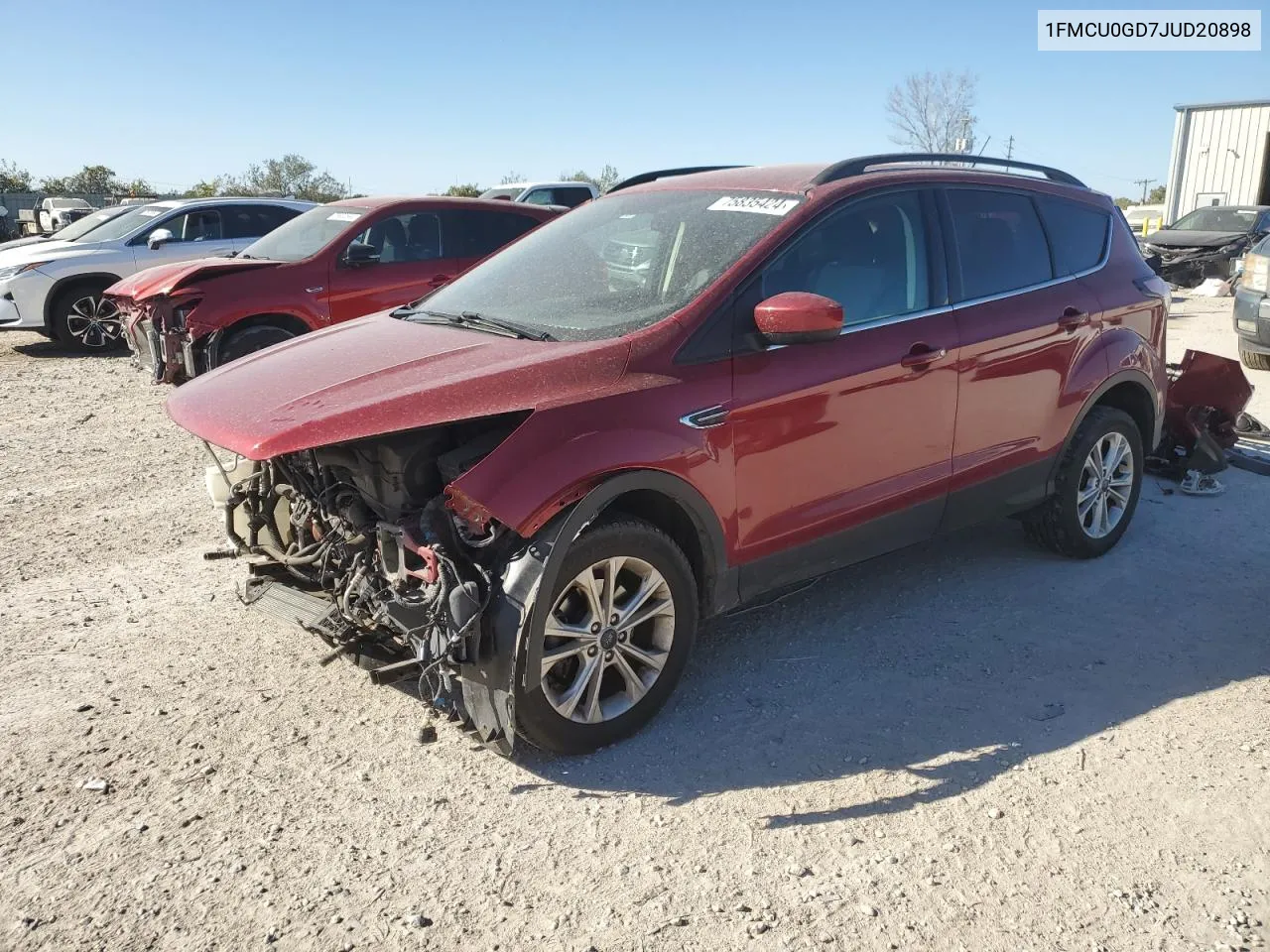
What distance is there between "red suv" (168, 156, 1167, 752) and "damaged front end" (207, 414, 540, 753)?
0.01m

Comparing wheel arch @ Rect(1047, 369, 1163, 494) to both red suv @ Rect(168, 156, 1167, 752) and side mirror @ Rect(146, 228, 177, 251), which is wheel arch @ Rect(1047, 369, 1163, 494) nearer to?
red suv @ Rect(168, 156, 1167, 752)

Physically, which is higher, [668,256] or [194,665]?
[668,256]

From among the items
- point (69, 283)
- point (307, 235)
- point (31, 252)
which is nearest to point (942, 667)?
point (307, 235)

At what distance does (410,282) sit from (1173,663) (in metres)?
7.02

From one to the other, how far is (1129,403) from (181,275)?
7098 millimetres

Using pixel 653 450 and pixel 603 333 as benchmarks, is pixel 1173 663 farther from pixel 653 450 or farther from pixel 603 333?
pixel 603 333

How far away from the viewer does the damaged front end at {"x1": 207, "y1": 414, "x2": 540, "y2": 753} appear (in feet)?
10.2

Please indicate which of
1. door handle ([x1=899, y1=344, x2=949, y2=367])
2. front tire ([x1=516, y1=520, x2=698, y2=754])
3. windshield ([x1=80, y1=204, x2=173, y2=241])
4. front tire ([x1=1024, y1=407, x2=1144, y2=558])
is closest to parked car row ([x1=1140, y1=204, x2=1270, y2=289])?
front tire ([x1=1024, y1=407, x2=1144, y2=558])

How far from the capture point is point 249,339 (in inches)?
333

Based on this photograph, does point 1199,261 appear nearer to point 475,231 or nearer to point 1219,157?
point 1219,157

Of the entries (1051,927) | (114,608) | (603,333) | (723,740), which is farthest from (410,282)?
(1051,927)

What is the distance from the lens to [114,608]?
14.7 ft

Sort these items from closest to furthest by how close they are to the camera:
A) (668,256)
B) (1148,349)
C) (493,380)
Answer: (493,380) → (668,256) → (1148,349)

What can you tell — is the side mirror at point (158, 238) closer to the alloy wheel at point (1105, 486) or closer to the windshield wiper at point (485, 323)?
the windshield wiper at point (485, 323)
